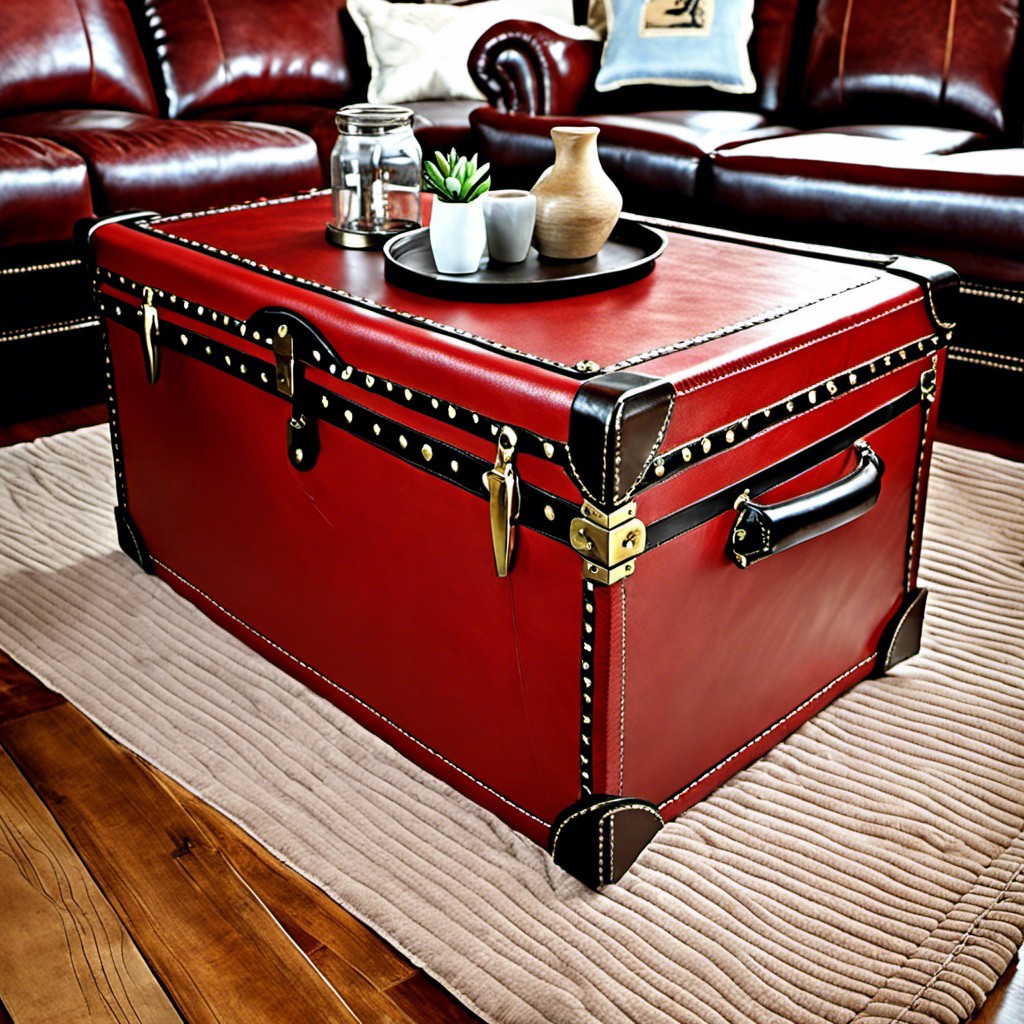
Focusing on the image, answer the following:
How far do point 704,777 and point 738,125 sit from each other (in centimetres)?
214

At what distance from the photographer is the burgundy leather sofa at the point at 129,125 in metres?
2.27

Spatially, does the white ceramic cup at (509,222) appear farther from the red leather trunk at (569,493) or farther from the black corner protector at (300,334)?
the black corner protector at (300,334)

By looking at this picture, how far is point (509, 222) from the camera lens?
52.5 inches

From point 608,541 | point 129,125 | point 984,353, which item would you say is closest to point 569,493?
point 608,541

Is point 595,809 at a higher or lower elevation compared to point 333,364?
lower

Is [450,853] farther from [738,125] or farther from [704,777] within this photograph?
[738,125]

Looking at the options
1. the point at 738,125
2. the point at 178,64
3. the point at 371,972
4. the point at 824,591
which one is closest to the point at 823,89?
the point at 738,125

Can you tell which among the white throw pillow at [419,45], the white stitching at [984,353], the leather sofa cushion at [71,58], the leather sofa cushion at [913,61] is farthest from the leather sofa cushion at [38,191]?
the leather sofa cushion at [913,61]

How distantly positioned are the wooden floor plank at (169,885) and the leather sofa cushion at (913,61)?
2473 mm

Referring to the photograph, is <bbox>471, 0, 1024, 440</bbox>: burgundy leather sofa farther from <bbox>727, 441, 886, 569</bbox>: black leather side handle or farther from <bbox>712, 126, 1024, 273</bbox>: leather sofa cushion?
<bbox>727, 441, 886, 569</bbox>: black leather side handle

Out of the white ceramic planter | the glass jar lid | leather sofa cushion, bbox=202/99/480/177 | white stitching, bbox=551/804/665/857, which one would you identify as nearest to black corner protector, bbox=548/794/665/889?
white stitching, bbox=551/804/665/857

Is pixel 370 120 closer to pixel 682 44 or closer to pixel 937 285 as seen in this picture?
pixel 937 285

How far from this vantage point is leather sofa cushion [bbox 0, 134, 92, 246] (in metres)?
2.20

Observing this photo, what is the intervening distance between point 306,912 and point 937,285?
99 cm
